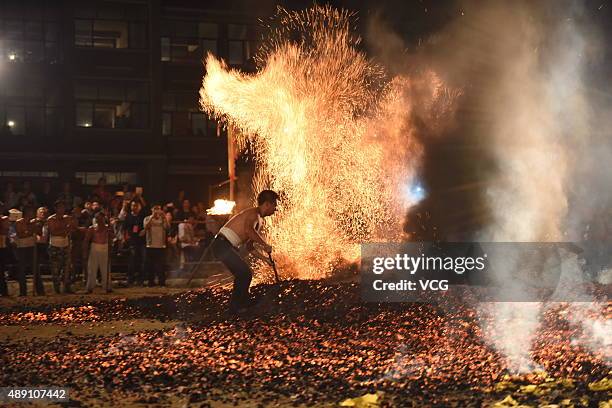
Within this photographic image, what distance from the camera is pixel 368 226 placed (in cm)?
1847

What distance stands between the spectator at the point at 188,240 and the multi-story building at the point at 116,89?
14999 millimetres

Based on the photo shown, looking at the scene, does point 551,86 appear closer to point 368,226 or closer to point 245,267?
point 368,226

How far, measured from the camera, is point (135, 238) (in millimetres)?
20609

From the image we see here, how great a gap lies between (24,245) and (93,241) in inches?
63.7

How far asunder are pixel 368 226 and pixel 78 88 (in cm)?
2467

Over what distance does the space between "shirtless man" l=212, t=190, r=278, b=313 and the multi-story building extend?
2617 cm

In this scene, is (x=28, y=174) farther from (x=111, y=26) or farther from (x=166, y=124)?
(x=111, y=26)

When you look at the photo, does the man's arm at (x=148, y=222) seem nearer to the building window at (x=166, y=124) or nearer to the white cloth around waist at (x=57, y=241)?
the white cloth around waist at (x=57, y=241)

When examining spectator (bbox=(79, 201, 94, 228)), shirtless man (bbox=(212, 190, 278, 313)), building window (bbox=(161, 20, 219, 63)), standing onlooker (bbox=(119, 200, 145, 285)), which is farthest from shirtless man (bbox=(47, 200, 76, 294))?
building window (bbox=(161, 20, 219, 63))

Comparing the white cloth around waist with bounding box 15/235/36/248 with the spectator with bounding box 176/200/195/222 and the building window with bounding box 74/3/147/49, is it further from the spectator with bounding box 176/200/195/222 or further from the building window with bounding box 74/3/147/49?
the building window with bounding box 74/3/147/49

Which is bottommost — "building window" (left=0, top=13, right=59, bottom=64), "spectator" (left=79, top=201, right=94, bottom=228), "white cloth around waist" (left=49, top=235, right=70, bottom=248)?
"white cloth around waist" (left=49, top=235, right=70, bottom=248)

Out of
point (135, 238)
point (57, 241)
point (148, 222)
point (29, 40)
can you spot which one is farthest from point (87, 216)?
point (29, 40)

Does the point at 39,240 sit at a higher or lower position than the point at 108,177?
lower

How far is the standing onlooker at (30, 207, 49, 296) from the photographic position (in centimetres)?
1830
